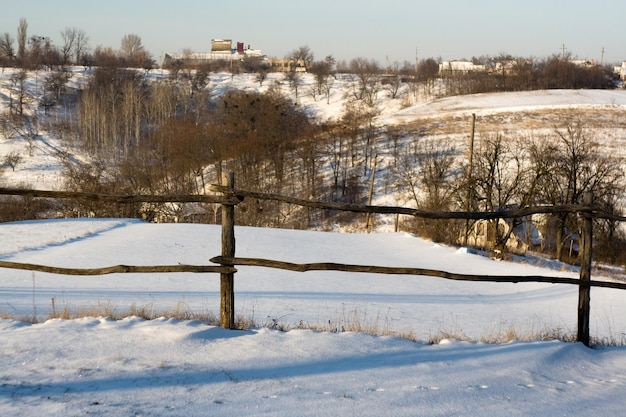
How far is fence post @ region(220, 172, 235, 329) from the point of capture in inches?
195

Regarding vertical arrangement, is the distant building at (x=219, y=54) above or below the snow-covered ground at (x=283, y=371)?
above

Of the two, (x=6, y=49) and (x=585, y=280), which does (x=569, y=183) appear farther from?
(x=6, y=49)

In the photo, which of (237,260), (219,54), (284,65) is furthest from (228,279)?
(219,54)

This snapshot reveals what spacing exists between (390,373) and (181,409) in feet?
4.90

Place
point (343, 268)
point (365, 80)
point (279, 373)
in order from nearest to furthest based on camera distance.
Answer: point (279, 373)
point (343, 268)
point (365, 80)

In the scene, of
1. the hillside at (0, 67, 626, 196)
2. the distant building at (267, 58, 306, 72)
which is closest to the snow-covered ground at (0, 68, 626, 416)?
the hillside at (0, 67, 626, 196)

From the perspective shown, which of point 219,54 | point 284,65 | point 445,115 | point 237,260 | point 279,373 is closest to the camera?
point 279,373

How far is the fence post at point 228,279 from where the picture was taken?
4965 mm

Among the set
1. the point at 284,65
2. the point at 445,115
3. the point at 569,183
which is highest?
the point at 284,65

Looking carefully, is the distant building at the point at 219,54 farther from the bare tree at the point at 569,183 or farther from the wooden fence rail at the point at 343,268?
the wooden fence rail at the point at 343,268

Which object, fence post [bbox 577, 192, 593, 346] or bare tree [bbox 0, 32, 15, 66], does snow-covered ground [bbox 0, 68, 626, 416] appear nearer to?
fence post [bbox 577, 192, 593, 346]

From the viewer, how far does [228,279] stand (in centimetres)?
504

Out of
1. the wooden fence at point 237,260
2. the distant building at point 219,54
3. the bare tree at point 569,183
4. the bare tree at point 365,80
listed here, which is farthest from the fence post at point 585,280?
the distant building at point 219,54

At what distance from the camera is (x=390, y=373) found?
415cm
